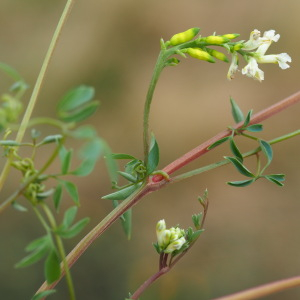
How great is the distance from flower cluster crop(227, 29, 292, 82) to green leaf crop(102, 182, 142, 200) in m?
0.09

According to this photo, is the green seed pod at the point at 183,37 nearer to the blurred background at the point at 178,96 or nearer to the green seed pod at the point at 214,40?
the green seed pod at the point at 214,40

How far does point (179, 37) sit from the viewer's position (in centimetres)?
36

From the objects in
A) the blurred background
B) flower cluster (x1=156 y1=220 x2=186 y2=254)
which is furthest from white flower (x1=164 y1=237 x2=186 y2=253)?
the blurred background

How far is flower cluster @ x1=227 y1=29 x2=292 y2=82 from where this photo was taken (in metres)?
0.38

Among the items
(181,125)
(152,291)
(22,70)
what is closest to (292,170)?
(181,125)

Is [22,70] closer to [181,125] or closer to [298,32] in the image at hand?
[181,125]

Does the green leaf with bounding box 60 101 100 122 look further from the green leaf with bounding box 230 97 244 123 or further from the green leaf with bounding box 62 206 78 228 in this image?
the green leaf with bounding box 230 97 244 123

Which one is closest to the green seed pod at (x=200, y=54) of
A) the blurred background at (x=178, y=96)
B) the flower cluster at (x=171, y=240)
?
the flower cluster at (x=171, y=240)

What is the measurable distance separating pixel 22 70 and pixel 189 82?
18.7 inches

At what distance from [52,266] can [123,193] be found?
79 millimetres

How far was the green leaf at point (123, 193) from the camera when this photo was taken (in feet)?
1.21

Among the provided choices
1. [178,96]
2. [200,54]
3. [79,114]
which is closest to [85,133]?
[79,114]

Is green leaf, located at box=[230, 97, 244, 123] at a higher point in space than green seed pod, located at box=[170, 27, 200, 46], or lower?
lower

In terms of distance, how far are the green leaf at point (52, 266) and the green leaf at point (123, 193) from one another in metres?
0.07
